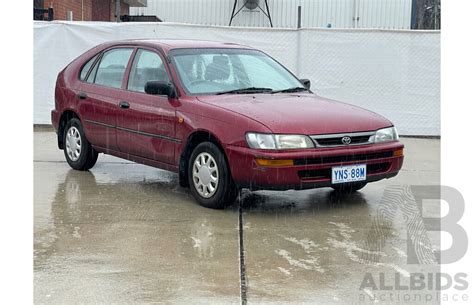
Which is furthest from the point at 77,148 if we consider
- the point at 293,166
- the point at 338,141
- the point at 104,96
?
the point at 338,141

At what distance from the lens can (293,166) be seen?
5.80 meters

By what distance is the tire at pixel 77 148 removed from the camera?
805cm

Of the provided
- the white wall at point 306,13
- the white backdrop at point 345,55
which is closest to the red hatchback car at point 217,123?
the white backdrop at point 345,55

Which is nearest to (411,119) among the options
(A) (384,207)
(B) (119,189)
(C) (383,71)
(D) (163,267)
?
(C) (383,71)

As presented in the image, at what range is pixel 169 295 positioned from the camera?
4203mm

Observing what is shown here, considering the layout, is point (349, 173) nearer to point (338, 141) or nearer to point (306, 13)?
point (338, 141)

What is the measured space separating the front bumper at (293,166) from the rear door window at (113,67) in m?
2.08

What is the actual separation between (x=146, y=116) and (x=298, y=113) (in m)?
1.66

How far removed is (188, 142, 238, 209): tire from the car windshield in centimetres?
73

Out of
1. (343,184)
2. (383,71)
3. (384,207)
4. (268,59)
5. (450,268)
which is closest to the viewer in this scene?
(450,268)

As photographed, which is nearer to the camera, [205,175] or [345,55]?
[205,175]

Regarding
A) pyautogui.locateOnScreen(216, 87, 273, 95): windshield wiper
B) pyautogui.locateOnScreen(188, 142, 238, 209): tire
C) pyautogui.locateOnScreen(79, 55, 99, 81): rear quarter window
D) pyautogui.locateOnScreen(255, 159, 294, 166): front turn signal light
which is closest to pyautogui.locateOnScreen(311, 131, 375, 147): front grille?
pyautogui.locateOnScreen(255, 159, 294, 166): front turn signal light

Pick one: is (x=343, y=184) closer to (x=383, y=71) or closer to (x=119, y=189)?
(x=119, y=189)
